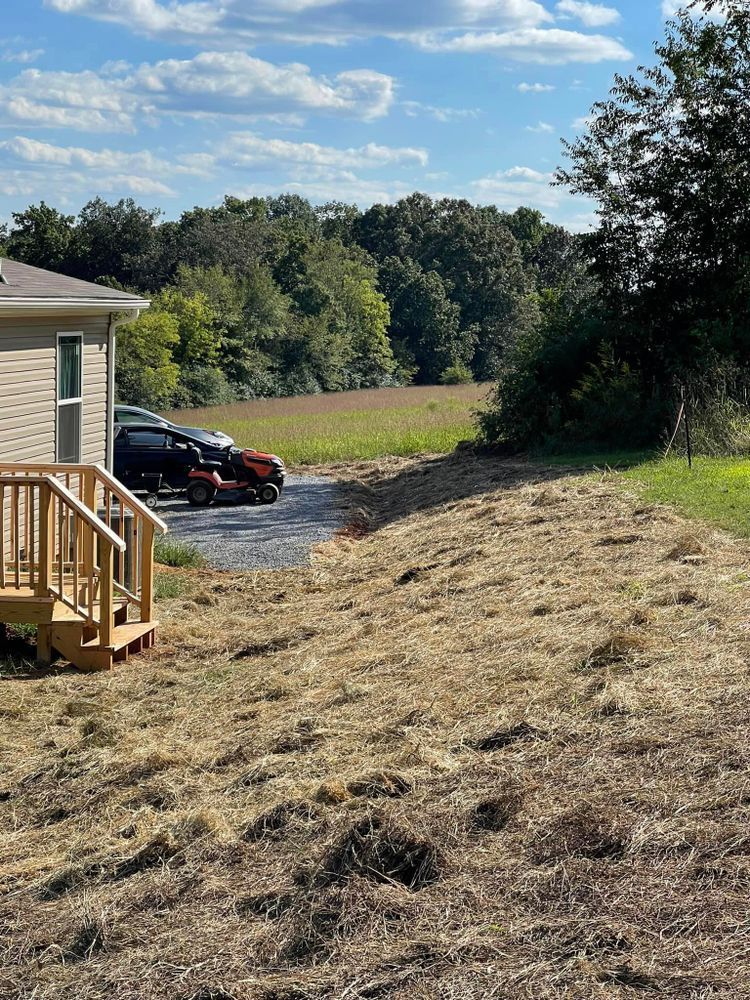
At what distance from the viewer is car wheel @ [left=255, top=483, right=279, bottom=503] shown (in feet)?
62.6

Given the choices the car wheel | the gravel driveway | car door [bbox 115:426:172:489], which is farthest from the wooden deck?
the car wheel

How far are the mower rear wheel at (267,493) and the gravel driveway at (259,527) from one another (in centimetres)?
13

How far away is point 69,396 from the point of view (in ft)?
43.8

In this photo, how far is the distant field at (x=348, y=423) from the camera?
28047 millimetres

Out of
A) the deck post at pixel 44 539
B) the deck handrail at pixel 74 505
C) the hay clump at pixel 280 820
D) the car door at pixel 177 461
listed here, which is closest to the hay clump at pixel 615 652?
the hay clump at pixel 280 820

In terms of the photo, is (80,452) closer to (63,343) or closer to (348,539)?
(63,343)

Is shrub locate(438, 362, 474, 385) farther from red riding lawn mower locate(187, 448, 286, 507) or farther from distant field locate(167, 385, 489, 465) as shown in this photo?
red riding lawn mower locate(187, 448, 286, 507)

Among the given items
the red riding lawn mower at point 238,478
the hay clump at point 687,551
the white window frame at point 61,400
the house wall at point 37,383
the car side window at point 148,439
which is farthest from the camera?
the red riding lawn mower at point 238,478

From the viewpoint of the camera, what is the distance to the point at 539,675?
24.3 feet

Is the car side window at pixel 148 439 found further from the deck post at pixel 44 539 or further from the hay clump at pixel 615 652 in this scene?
the hay clump at pixel 615 652

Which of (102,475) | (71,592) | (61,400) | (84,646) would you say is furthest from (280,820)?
(61,400)

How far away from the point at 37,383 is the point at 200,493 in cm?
666

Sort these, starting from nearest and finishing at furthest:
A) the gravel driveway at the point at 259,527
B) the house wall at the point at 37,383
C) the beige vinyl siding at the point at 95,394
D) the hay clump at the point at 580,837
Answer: the hay clump at the point at 580,837
the house wall at the point at 37,383
the beige vinyl siding at the point at 95,394
the gravel driveway at the point at 259,527

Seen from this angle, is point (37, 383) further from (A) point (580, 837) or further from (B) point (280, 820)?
(A) point (580, 837)
